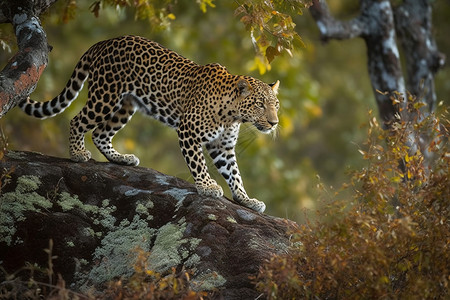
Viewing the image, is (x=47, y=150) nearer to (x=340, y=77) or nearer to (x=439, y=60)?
(x=439, y=60)

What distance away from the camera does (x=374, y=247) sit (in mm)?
6391

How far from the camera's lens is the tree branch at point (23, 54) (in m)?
7.78

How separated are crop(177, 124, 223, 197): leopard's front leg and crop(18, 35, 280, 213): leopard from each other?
0.01 m

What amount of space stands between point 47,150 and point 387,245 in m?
13.4

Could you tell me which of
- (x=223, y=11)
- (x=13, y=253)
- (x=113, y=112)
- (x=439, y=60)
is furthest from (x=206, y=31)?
(x=13, y=253)

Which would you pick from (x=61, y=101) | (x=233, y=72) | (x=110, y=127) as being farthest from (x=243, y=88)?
(x=233, y=72)

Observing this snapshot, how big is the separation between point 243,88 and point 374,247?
132 inches

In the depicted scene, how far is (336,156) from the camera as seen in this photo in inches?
1272

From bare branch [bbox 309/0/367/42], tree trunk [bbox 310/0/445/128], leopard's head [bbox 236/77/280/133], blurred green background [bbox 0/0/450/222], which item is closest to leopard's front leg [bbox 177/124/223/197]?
leopard's head [bbox 236/77/280/133]

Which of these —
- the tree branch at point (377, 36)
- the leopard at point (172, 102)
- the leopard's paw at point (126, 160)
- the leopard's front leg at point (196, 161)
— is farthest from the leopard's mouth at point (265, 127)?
the tree branch at point (377, 36)

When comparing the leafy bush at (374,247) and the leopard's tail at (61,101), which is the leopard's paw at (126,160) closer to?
the leopard's tail at (61,101)

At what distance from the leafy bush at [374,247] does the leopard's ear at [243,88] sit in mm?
2270

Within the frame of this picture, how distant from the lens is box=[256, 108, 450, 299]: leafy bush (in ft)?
21.2

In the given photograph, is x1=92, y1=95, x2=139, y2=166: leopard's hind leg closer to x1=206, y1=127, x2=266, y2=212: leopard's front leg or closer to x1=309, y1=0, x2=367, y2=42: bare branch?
x1=206, y1=127, x2=266, y2=212: leopard's front leg
